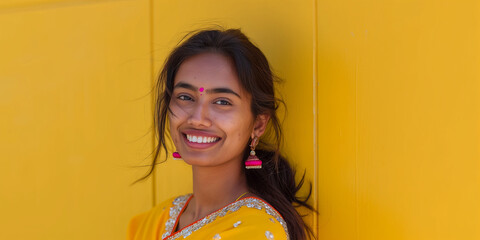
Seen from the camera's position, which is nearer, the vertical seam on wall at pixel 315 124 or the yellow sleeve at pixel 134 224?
the vertical seam on wall at pixel 315 124

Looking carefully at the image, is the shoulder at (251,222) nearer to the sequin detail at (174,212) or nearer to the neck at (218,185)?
the neck at (218,185)

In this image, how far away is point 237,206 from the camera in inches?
66.2

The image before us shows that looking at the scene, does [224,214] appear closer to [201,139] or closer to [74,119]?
[201,139]

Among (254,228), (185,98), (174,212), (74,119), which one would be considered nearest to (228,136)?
(185,98)

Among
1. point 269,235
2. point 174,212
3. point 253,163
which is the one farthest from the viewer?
point 174,212

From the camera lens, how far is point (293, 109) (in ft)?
6.04

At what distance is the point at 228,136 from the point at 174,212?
41 centimetres

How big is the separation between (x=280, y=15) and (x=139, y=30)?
574 mm

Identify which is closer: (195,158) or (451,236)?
(451,236)

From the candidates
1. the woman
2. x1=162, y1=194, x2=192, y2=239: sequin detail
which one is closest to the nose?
the woman

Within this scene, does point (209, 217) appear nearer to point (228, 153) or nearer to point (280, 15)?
point (228, 153)

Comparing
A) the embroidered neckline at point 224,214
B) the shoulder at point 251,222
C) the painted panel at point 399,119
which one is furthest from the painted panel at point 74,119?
the painted panel at point 399,119

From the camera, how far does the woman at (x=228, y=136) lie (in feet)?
5.48

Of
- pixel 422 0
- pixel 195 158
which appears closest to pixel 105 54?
pixel 195 158
